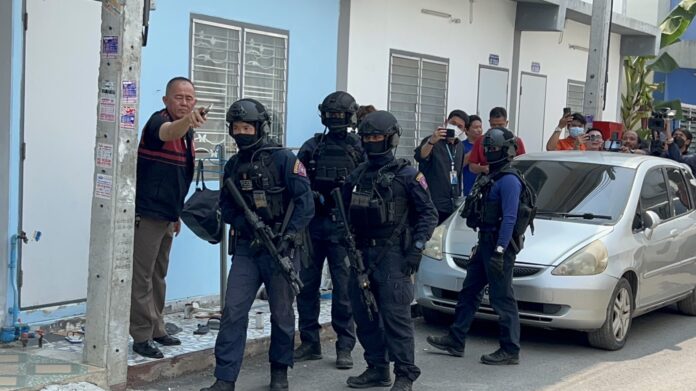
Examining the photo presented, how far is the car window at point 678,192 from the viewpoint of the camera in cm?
927

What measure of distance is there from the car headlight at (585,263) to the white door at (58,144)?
3.81m

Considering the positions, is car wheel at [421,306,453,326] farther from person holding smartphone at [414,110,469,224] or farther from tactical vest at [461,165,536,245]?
tactical vest at [461,165,536,245]

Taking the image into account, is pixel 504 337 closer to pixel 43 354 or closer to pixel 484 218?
pixel 484 218

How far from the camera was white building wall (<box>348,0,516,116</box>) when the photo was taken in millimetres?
10609

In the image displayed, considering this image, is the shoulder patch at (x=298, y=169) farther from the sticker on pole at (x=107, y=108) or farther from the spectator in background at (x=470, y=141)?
the spectator in background at (x=470, y=141)

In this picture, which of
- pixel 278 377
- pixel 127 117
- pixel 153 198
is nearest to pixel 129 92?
pixel 127 117

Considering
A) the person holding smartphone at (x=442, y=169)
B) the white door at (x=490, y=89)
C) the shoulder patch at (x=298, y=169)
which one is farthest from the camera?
the white door at (x=490, y=89)

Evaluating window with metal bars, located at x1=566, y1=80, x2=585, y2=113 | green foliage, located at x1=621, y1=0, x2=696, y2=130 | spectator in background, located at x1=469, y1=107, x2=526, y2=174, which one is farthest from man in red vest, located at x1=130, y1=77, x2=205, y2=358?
green foliage, located at x1=621, y1=0, x2=696, y2=130

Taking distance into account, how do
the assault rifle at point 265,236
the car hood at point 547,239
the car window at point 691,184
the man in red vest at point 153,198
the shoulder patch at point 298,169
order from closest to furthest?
the assault rifle at point 265,236
the shoulder patch at point 298,169
the man in red vest at point 153,198
the car hood at point 547,239
the car window at point 691,184

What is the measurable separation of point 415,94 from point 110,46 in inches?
251

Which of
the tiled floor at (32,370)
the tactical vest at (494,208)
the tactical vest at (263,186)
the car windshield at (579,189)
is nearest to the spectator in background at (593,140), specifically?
the car windshield at (579,189)

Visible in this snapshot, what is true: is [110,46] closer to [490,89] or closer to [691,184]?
[691,184]

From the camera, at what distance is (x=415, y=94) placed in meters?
11.9

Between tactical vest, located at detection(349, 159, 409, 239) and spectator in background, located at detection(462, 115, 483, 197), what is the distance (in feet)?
13.3
